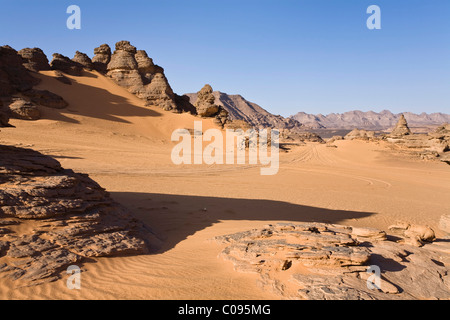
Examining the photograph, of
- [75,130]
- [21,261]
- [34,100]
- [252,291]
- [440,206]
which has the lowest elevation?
[440,206]

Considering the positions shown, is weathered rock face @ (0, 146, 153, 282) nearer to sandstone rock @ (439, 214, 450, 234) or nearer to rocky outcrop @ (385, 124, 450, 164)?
sandstone rock @ (439, 214, 450, 234)

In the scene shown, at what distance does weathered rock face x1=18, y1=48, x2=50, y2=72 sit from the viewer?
27578 mm

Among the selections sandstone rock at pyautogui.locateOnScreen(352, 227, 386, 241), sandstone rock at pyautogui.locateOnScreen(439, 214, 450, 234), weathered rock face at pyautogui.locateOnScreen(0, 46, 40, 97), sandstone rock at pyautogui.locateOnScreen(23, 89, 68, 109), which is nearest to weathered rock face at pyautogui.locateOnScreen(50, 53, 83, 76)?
weathered rock face at pyautogui.locateOnScreen(0, 46, 40, 97)

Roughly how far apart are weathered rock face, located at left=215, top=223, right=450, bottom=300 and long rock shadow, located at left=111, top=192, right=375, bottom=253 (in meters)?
2.16

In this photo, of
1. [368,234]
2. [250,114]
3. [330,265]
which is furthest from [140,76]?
[250,114]

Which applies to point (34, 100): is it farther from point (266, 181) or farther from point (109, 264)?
point (109, 264)

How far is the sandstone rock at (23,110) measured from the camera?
64.5ft

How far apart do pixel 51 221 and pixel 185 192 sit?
646cm

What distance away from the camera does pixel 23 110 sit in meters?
19.9

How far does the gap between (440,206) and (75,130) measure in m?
23.0

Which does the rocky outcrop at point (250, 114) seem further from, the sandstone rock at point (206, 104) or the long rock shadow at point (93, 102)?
the long rock shadow at point (93, 102)

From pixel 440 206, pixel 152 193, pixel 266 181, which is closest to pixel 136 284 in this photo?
pixel 152 193

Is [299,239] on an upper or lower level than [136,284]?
upper
